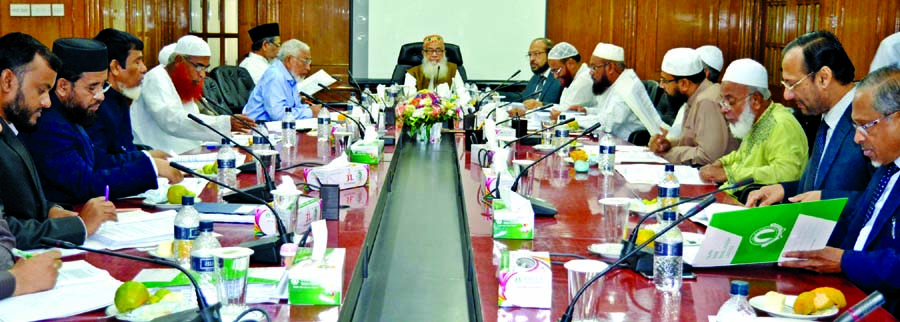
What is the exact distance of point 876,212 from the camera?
245 centimetres

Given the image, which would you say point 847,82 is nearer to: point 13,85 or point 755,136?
point 755,136

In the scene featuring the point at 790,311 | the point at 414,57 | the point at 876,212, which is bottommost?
the point at 790,311

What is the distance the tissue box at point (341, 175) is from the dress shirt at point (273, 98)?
2.93 m

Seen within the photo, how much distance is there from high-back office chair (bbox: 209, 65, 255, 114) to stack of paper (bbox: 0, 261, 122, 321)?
5.16 meters

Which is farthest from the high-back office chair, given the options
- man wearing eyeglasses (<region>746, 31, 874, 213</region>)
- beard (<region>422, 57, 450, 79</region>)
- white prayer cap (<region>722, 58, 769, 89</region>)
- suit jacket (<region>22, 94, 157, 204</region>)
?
man wearing eyeglasses (<region>746, 31, 874, 213</region>)

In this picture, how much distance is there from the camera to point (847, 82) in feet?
9.98

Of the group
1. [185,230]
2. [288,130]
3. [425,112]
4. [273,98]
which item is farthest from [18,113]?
[273,98]

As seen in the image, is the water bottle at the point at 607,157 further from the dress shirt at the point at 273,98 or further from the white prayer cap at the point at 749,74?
the dress shirt at the point at 273,98

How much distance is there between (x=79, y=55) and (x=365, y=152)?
1142mm

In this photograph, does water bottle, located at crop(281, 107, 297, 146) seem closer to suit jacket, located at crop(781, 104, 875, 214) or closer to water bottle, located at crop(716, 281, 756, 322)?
suit jacket, located at crop(781, 104, 875, 214)

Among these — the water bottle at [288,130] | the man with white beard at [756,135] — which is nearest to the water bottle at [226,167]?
the water bottle at [288,130]

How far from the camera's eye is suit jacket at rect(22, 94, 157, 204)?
2.96 m

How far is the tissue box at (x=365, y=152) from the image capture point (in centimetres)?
382

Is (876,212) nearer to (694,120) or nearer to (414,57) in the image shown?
(694,120)
